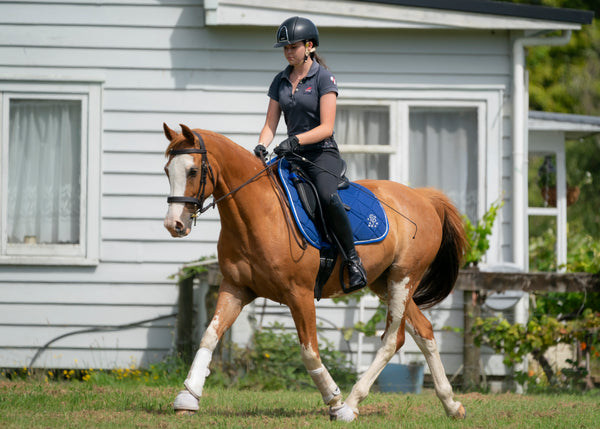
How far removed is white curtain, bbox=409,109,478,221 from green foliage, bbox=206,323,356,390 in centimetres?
259

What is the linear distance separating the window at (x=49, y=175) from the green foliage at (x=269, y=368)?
7.78 feet

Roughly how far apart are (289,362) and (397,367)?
1296 millimetres

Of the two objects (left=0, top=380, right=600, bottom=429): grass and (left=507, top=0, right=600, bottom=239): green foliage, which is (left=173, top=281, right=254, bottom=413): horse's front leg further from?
(left=507, top=0, right=600, bottom=239): green foliage

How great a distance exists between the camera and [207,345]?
5.53 meters

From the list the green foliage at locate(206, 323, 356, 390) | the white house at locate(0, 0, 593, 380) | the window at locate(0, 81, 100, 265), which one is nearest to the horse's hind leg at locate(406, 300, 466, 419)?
the green foliage at locate(206, 323, 356, 390)

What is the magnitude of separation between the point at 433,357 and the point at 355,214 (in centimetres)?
134

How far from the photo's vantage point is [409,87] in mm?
10008

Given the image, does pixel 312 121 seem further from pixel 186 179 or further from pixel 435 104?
pixel 435 104

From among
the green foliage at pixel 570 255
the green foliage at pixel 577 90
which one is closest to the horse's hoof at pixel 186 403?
the green foliage at pixel 570 255

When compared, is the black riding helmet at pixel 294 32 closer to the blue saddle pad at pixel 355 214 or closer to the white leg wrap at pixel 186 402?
the blue saddle pad at pixel 355 214

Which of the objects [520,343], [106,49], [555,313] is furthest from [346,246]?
[106,49]

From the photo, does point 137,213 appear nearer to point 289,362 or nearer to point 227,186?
point 289,362

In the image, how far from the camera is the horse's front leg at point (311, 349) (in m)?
5.65

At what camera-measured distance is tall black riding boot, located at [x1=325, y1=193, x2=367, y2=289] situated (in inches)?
228
